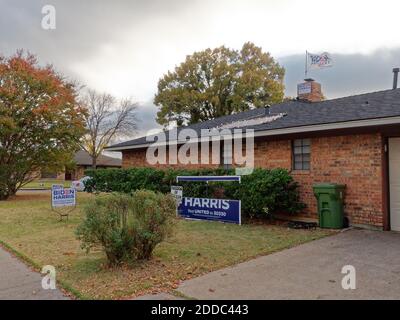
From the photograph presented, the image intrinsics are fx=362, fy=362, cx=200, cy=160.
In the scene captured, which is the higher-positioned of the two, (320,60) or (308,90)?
(320,60)

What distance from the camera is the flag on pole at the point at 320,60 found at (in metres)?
18.0

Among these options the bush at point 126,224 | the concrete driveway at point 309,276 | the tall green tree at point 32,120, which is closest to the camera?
the concrete driveway at point 309,276

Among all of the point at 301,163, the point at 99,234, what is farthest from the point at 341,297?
the point at 301,163

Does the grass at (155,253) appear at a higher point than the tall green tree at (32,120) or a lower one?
lower

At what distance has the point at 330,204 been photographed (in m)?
9.32

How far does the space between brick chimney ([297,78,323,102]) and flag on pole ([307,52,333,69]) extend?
1036mm

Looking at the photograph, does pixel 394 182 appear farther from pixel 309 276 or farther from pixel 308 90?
pixel 308 90

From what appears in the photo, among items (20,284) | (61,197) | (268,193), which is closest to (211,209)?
(268,193)

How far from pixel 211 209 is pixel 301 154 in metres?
3.23

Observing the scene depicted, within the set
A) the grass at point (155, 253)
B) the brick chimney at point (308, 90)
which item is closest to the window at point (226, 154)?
the grass at point (155, 253)

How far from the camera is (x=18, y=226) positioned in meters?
10.6

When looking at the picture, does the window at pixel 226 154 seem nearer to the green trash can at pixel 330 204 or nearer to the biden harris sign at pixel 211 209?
the biden harris sign at pixel 211 209

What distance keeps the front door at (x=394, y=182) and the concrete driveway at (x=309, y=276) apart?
6.31 ft
